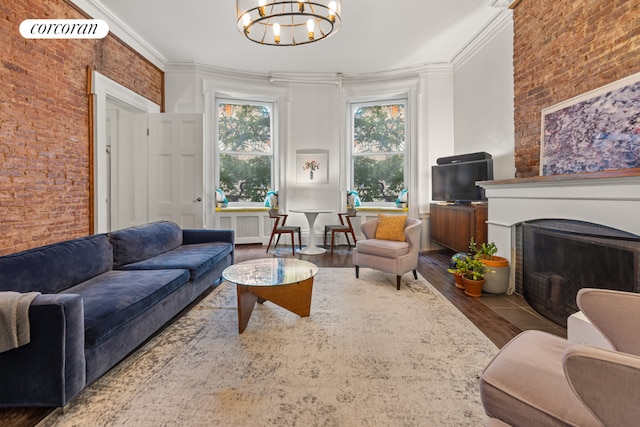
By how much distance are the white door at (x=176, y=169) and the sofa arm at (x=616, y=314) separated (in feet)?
15.2

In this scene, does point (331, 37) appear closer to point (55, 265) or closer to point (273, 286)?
point (273, 286)

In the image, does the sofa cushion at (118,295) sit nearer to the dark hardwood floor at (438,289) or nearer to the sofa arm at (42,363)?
the sofa arm at (42,363)

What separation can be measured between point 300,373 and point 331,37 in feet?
14.3

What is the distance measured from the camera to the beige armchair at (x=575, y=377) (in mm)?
744

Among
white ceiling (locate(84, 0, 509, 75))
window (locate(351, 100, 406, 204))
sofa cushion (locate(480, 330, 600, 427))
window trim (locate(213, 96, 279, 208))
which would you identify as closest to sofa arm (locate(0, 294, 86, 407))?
sofa cushion (locate(480, 330, 600, 427))

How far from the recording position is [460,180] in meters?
4.45

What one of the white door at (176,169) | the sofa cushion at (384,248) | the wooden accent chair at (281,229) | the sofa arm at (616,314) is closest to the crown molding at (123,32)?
the white door at (176,169)

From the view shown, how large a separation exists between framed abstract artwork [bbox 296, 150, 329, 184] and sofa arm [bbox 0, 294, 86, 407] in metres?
4.76

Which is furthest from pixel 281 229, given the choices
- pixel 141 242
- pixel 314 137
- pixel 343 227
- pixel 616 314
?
pixel 616 314

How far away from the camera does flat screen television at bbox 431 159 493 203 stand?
401cm

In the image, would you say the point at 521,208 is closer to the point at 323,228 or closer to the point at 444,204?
the point at 444,204

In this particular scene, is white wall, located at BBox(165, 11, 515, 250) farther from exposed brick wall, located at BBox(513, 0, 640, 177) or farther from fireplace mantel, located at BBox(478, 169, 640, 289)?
fireplace mantel, located at BBox(478, 169, 640, 289)

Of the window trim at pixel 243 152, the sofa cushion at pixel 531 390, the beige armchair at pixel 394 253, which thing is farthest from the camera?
the window trim at pixel 243 152

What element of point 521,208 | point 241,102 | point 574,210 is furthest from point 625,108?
point 241,102
